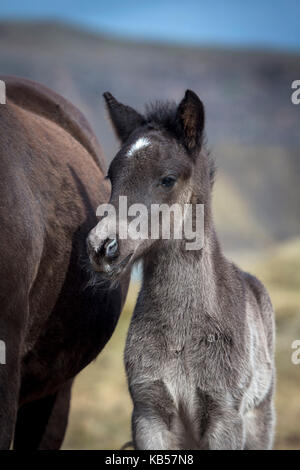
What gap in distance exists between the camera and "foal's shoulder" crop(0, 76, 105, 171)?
18.4ft

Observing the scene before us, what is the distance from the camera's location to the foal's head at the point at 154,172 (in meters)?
3.77

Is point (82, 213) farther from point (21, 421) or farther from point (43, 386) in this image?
point (21, 421)

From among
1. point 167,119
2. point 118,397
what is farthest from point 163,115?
point 118,397

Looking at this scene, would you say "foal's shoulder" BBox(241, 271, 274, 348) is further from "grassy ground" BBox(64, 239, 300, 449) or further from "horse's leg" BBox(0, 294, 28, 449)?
"grassy ground" BBox(64, 239, 300, 449)

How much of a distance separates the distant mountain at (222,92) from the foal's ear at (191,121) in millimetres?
38039

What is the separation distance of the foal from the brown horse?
49 centimetres

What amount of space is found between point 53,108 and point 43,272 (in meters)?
1.92

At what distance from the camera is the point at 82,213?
486 centimetres

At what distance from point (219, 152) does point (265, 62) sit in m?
24.0

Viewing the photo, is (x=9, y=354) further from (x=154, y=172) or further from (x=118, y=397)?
(x=118, y=397)

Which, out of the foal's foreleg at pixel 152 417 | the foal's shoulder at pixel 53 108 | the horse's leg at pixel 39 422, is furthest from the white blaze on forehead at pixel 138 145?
the horse's leg at pixel 39 422

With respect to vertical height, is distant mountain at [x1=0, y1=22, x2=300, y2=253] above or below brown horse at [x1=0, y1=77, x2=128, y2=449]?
A: above

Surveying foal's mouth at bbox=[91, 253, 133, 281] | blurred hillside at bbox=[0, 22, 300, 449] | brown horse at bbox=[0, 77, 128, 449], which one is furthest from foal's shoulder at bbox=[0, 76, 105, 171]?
blurred hillside at bbox=[0, 22, 300, 449]

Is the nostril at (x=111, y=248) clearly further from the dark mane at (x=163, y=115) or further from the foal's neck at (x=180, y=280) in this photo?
the dark mane at (x=163, y=115)
